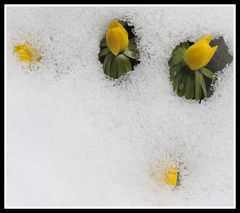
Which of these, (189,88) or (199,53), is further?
(189,88)

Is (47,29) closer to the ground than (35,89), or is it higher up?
higher up

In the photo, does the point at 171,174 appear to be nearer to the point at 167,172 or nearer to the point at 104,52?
the point at 167,172

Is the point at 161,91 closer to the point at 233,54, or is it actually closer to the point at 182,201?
the point at 233,54

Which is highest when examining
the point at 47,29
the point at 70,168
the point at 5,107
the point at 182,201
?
the point at 47,29

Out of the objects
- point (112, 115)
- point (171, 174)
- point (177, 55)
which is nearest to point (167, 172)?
point (171, 174)

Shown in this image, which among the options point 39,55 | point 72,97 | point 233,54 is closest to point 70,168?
point 72,97

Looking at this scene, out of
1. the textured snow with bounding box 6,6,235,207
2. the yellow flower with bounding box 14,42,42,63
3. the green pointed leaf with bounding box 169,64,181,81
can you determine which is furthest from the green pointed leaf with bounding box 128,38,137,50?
the yellow flower with bounding box 14,42,42,63

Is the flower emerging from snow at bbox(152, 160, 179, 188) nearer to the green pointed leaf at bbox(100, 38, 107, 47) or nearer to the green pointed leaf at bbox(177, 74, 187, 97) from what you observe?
the green pointed leaf at bbox(177, 74, 187, 97)
